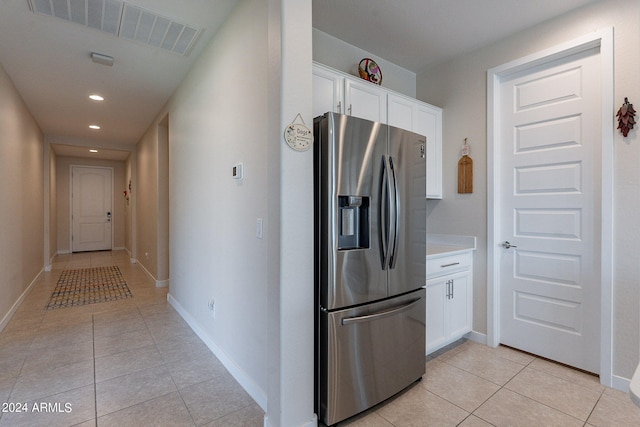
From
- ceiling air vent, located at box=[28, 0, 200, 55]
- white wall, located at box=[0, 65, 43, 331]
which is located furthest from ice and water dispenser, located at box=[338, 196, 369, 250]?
white wall, located at box=[0, 65, 43, 331]

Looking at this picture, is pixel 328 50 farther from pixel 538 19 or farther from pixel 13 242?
pixel 13 242

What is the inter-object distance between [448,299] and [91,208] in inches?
376

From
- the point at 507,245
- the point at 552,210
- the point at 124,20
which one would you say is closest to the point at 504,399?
the point at 507,245

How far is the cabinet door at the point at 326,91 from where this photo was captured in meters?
2.08

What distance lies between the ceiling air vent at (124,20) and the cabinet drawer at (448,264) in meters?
2.71

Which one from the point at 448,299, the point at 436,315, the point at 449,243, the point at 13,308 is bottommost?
the point at 13,308

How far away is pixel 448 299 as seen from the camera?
2600 mm

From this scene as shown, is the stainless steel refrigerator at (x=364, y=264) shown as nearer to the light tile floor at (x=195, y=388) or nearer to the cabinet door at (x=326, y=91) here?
the light tile floor at (x=195, y=388)

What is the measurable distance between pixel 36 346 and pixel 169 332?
1.07 metres

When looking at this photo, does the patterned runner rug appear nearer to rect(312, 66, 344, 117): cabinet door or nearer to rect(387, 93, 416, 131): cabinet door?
rect(312, 66, 344, 117): cabinet door

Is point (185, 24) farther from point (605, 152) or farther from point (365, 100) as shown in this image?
point (605, 152)

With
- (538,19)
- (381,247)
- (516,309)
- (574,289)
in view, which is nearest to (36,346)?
(381,247)

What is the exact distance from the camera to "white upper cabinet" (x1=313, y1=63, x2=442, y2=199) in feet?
6.94

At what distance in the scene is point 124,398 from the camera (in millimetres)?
1952
